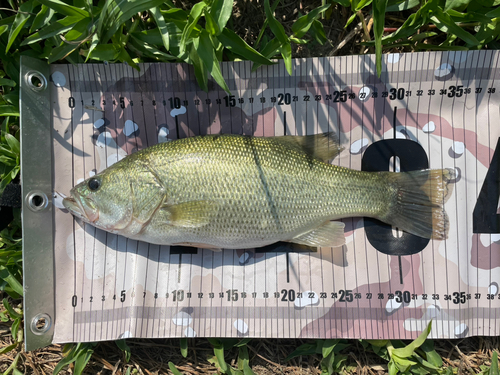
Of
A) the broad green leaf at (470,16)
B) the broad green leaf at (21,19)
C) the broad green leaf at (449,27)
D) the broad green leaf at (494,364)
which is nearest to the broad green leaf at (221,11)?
the broad green leaf at (21,19)

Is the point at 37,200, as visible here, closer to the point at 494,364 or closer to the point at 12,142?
the point at 12,142

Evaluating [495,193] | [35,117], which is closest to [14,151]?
[35,117]

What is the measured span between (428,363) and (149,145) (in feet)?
8.18

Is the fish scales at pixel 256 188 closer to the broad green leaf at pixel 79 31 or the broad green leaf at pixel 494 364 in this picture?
the broad green leaf at pixel 79 31

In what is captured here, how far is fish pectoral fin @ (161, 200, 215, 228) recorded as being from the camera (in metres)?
1.86

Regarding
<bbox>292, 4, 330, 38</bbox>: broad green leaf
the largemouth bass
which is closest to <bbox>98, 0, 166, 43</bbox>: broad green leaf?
the largemouth bass

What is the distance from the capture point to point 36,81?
83.0 inches

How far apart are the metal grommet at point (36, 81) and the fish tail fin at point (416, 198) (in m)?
2.50

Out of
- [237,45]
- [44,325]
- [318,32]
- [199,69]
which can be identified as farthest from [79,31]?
[44,325]

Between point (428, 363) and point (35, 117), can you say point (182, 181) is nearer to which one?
point (35, 117)

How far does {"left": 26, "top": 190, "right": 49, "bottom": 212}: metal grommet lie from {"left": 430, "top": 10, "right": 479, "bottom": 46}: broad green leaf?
2.91 meters

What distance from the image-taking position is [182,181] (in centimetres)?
186

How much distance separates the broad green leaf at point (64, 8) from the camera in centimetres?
169

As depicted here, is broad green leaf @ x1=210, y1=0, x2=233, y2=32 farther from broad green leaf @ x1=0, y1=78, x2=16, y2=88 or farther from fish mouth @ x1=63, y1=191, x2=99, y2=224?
broad green leaf @ x1=0, y1=78, x2=16, y2=88
